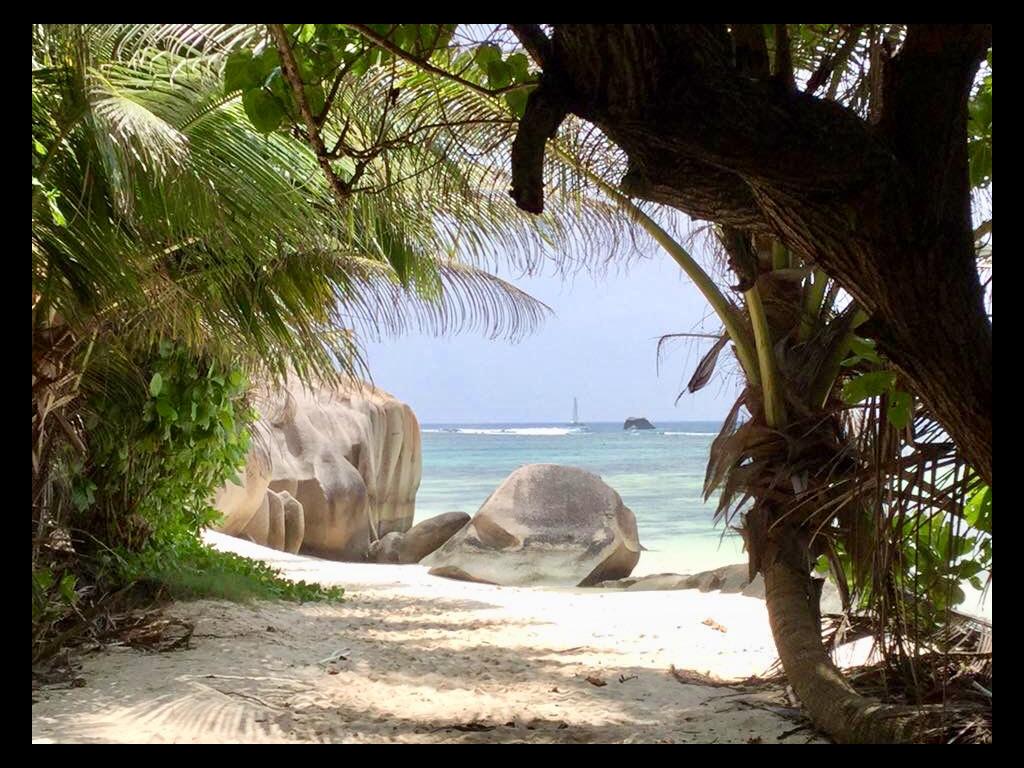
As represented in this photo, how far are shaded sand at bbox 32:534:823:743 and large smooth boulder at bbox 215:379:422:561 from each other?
383 cm

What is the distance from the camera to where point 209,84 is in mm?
4398

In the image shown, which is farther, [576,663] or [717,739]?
[576,663]

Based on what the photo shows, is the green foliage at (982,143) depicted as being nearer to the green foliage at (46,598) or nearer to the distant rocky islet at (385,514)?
the green foliage at (46,598)

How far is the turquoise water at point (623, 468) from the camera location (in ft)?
66.3

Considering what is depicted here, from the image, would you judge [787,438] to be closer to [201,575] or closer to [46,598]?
[46,598]

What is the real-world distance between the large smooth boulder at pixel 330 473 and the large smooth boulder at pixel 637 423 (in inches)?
1463

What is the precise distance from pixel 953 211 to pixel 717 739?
Result: 2.26 m

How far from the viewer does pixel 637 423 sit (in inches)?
2056

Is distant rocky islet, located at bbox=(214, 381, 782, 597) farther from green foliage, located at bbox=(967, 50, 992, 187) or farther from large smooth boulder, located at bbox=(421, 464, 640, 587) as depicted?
green foliage, located at bbox=(967, 50, 992, 187)

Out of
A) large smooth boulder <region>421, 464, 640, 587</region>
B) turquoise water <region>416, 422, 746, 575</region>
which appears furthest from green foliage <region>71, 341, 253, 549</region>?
turquoise water <region>416, 422, 746, 575</region>

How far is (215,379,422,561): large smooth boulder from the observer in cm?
1062
